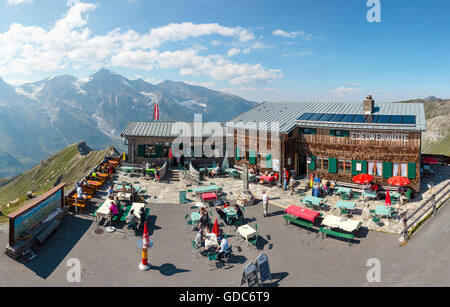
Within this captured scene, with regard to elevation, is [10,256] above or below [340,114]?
below

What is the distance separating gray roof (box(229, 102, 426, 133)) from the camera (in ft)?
77.4

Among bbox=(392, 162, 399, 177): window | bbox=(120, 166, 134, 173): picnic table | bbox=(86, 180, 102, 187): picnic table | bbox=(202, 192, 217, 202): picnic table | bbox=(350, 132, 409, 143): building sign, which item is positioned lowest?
bbox=(202, 192, 217, 202): picnic table

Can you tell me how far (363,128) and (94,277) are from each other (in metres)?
21.6

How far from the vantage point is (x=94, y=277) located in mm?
13141

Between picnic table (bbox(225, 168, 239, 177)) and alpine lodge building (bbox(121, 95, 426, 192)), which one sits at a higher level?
alpine lodge building (bbox(121, 95, 426, 192))

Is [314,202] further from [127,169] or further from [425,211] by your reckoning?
[127,169]

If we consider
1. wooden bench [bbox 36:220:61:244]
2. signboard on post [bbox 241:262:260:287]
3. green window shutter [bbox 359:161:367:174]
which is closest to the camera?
signboard on post [bbox 241:262:260:287]

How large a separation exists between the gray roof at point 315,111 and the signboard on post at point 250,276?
53.0 feet

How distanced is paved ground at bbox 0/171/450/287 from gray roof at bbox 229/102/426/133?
8642mm

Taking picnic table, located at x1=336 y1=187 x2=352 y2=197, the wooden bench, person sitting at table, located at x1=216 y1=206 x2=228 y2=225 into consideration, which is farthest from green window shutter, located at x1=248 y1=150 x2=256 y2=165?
the wooden bench

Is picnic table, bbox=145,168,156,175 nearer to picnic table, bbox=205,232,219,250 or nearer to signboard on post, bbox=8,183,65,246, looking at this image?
signboard on post, bbox=8,183,65,246

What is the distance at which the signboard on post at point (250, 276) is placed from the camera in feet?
38.0
